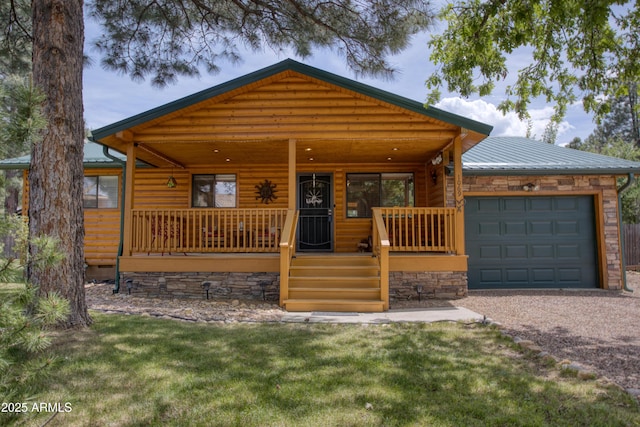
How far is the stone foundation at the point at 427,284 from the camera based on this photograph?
7652mm

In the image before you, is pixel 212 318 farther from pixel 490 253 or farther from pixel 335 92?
pixel 490 253

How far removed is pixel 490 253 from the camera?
364 inches

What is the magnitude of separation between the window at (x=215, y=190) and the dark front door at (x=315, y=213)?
5.86ft

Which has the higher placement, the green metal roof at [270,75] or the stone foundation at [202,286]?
the green metal roof at [270,75]

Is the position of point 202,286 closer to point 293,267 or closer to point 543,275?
point 293,267

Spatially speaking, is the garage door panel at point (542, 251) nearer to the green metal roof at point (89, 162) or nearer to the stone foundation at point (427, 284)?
the stone foundation at point (427, 284)

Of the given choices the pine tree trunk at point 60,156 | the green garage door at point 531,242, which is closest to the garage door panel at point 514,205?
the green garage door at point 531,242

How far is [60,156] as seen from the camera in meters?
4.76

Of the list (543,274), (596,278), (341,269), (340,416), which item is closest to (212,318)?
(341,269)

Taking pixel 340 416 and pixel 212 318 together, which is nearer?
pixel 340 416

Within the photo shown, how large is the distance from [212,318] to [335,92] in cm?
463

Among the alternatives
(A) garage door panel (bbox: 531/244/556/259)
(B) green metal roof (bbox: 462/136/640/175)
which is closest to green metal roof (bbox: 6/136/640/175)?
(B) green metal roof (bbox: 462/136/640/175)

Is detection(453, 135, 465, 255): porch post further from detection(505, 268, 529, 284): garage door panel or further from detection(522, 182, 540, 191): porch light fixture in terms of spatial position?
detection(522, 182, 540, 191): porch light fixture

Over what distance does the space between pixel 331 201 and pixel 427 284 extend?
3651 millimetres
